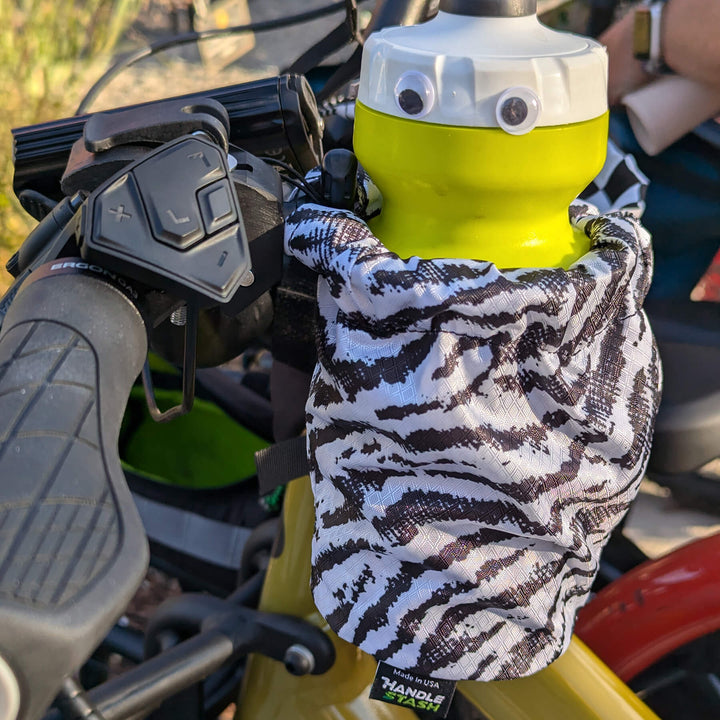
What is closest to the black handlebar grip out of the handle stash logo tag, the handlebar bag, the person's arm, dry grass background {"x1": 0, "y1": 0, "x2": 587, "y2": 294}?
the handlebar bag

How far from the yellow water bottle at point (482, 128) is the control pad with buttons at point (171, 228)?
0.18 m

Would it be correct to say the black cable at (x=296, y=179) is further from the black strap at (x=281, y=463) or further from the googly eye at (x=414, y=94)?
the black strap at (x=281, y=463)

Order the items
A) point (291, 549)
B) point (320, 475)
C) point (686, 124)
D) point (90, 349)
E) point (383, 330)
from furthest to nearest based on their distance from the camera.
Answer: point (686, 124) < point (291, 549) < point (320, 475) < point (383, 330) < point (90, 349)

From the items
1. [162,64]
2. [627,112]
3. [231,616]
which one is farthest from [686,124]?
[162,64]

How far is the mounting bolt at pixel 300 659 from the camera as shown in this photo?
2.82 ft

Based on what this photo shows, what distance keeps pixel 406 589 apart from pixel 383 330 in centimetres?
22

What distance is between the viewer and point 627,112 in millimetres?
1312

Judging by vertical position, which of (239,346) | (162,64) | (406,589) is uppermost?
(239,346)

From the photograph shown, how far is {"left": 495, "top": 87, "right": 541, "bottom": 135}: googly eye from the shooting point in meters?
0.58

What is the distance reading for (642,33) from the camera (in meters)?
1.20

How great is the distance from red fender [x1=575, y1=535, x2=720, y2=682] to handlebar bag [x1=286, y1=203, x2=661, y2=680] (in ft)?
0.73

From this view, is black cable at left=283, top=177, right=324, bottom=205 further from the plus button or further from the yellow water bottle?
the plus button

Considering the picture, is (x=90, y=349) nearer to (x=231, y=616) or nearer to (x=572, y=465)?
(x=572, y=465)

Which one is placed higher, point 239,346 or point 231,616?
point 239,346
